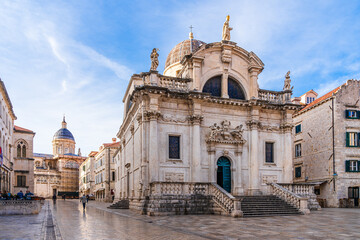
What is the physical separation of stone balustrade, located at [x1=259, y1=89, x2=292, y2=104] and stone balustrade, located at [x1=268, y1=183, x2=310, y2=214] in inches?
296

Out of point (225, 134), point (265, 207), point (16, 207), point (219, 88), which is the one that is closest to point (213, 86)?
point (219, 88)

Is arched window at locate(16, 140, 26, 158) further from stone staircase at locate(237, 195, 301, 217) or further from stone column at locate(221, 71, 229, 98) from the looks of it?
stone staircase at locate(237, 195, 301, 217)

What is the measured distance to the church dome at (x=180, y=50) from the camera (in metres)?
36.2

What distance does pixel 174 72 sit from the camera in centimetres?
3503

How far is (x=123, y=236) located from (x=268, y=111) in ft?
65.8

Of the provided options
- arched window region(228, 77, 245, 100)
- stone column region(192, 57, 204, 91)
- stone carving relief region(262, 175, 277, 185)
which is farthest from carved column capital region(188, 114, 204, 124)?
stone carving relief region(262, 175, 277, 185)

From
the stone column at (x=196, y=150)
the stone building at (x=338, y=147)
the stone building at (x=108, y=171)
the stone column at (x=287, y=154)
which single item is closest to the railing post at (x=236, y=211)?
the stone column at (x=196, y=150)

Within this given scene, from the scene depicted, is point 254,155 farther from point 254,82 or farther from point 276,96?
point 254,82

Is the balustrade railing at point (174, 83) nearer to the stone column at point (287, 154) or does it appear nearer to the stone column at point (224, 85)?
the stone column at point (224, 85)

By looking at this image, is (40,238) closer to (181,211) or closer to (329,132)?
(181,211)

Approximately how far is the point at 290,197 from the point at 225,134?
6.79 metres

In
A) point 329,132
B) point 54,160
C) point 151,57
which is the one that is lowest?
point 54,160

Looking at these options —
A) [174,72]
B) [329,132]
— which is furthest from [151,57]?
[329,132]

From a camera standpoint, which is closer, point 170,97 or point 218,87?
point 170,97
